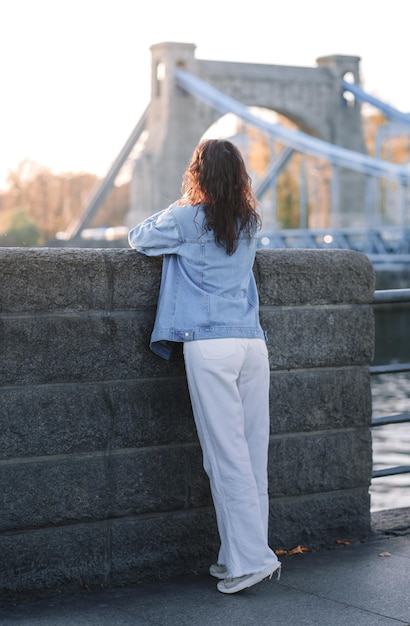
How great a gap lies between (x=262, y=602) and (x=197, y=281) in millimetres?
991

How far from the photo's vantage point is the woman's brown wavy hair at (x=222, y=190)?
3635mm

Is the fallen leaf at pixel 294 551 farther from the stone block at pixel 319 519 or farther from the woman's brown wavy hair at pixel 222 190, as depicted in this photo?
the woman's brown wavy hair at pixel 222 190

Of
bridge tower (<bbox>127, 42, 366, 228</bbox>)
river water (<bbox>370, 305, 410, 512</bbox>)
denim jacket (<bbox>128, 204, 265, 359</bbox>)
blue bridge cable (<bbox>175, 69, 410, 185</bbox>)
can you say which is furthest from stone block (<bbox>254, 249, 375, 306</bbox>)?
bridge tower (<bbox>127, 42, 366, 228</bbox>)

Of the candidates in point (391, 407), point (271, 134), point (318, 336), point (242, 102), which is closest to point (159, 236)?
point (318, 336)

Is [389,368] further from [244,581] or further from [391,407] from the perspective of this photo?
[391,407]

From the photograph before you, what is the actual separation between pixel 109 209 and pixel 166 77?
1086 inches

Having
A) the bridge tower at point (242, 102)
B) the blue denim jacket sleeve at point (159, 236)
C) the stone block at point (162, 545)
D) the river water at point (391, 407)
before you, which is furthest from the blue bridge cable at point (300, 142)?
the blue denim jacket sleeve at point (159, 236)

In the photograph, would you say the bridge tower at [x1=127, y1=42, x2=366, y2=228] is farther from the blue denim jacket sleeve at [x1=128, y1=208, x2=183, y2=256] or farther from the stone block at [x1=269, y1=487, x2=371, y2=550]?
the blue denim jacket sleeve at [x1=128, y1=208, x2=183, y2=256]

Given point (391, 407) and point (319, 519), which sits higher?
point (319, 519)

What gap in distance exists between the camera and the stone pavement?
11.2ft

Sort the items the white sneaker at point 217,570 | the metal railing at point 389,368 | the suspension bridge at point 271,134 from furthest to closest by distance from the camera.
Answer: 1. the suspension bridge at point 271,134
2. the metal railing at point 389,368
3. the white sneaker at point 217,570

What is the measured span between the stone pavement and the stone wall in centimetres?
11

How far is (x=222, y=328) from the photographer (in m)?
3.61

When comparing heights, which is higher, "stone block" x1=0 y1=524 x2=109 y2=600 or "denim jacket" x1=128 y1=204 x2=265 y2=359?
"denim jacket" x1=128 y1=204 x2=265 y2=359
